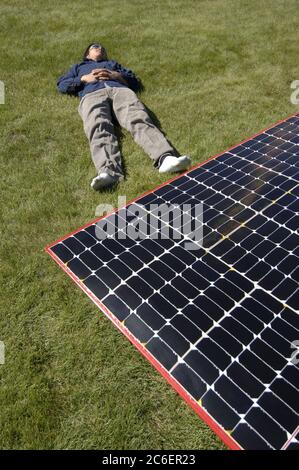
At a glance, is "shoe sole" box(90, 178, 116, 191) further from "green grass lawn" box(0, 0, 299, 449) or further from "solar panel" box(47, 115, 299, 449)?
"solar panel" box(47, 115, 299, 449)

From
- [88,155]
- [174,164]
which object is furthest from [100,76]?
[174,164]

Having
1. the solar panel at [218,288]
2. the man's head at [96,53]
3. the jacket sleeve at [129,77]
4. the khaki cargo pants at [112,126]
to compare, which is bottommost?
the solar panel at [218,288]

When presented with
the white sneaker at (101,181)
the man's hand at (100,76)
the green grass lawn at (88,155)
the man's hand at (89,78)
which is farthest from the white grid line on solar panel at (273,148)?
the man's hand at (89,78)

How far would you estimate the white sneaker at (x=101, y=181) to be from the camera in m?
5.07

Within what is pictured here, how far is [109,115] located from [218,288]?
157 inches

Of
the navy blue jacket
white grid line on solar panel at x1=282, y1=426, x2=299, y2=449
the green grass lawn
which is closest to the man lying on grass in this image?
the navy blue jacket

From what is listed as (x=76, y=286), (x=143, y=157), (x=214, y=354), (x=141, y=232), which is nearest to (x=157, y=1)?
(x=143, y=157)

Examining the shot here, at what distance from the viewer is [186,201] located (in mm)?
4762

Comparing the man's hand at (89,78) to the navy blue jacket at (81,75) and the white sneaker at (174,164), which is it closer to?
the navy blue jacket at (81,75)

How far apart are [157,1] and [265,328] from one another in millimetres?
12451

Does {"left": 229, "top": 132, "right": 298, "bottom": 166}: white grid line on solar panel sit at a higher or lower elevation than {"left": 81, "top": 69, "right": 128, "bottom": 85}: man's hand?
lower

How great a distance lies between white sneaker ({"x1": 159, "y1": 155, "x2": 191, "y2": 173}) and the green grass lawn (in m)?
0.12

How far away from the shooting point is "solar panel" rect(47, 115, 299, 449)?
2.94 meters
